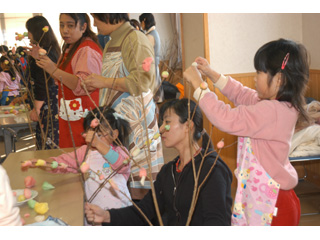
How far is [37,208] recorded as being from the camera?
134cm

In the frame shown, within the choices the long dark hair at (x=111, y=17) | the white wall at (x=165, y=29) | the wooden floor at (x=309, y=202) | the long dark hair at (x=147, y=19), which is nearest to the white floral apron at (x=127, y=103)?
the long dark hair at (x=111, y=17)

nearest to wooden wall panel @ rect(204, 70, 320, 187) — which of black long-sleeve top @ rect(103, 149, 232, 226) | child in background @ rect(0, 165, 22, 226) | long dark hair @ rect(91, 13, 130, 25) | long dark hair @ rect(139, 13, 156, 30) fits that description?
long dark hair @ rect(91, 13, 130, 25)

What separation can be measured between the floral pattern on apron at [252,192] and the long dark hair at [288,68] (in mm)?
220

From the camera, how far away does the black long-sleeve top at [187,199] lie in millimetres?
1495

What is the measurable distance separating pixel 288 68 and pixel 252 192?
46 cm

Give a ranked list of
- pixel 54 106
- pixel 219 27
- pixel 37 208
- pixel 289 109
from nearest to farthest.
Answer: pixel 37 208
pixel 289 109
pixel 54 106
pixel 219 27

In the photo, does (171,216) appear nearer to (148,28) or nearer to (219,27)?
(219,27)

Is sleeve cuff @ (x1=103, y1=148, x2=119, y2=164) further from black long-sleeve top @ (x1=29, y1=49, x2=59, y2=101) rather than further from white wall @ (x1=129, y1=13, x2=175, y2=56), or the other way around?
white wall @ (x1=129, y1=13, x2=175, y2=56)

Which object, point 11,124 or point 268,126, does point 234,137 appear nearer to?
point 11,124

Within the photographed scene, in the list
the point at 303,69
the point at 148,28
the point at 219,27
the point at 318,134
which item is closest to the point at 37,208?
the point at 303,69

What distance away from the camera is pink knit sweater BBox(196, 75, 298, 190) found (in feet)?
4.82

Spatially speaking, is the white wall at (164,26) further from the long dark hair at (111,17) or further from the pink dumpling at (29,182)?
the pink dumpling at (29,182)

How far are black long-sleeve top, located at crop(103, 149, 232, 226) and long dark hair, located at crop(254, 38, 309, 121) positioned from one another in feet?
1.13

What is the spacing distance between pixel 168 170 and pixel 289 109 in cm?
52
